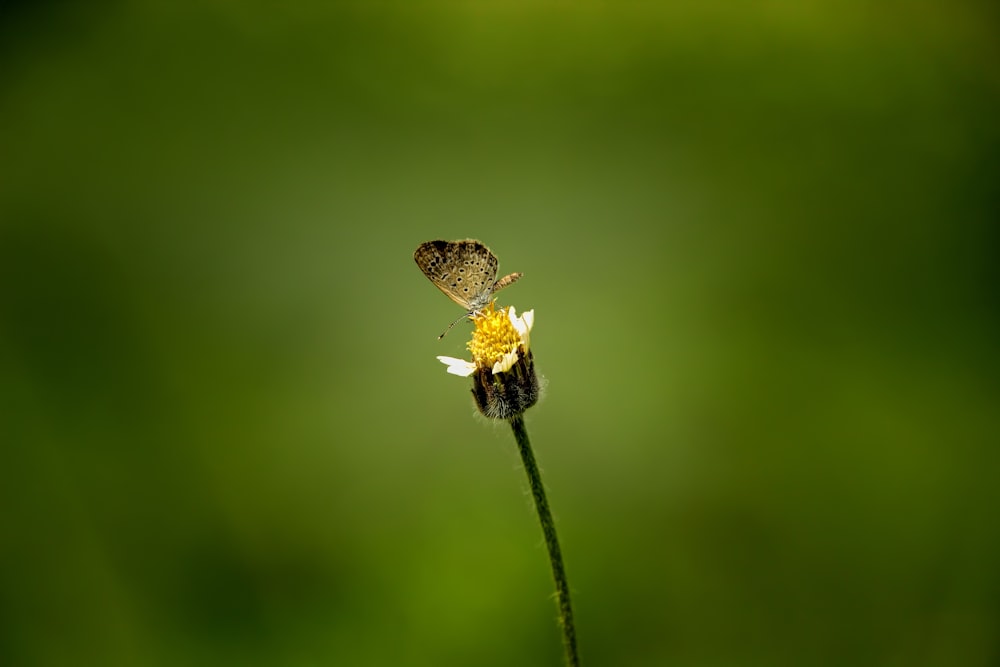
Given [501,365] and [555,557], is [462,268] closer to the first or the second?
[501,365]

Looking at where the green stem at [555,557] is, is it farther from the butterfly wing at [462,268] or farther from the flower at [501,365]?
the butterfly wing at [462,268]

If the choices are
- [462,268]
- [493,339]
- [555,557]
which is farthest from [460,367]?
[555,557]

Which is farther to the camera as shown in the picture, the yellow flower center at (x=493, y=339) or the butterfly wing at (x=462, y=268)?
the butterfly wing at (x=462, y=268)

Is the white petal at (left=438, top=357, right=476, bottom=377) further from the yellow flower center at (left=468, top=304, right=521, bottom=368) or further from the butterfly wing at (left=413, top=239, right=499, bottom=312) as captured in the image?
the butterfly wing at (left=413, top=239, right=499, bottom=312)

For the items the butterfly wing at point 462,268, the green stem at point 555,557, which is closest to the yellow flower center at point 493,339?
the butterfly wing at point 462,268

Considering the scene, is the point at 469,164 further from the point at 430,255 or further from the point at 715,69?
the point at 430,255

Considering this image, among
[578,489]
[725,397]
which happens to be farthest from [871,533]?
[578,489]

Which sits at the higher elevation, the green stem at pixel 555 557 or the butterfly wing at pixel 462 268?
the butterfly wing at pixel 462 268

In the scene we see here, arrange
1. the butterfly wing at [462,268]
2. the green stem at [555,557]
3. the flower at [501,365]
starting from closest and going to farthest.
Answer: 1. the green stem at [555,557]
2. the flower at [501,365]
3. the butterfly wing at [462,268]

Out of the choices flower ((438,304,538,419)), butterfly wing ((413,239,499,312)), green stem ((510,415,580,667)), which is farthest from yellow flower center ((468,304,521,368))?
green stem ((510,415,580,667))
